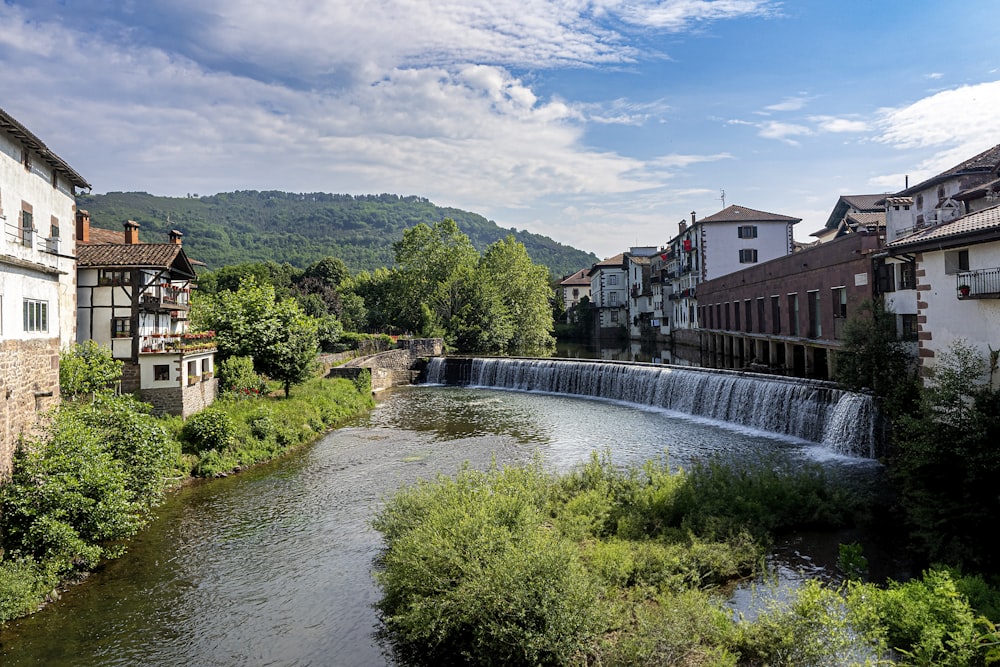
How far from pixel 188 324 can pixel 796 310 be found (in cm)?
3257

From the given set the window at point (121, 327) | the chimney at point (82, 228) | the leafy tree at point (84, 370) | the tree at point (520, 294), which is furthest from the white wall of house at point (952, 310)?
the tree at point (520, 294)

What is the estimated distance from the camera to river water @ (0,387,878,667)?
9453 millimetres

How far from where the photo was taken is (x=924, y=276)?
1331 centimetres

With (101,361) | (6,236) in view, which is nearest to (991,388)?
(6,236)

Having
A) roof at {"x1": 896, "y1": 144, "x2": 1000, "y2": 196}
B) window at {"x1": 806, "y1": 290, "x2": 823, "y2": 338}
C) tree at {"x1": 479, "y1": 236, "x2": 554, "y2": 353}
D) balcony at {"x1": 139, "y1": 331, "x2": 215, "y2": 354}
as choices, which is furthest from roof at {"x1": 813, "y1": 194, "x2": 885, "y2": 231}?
balcony at {"x1": 139, "y1": 331, "x2": 215, "y2": 354}

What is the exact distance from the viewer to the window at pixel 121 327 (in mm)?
22094

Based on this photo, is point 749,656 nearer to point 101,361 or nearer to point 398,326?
point 101,361

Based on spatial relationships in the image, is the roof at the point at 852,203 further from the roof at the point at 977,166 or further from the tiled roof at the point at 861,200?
the roof at the point at 977,166

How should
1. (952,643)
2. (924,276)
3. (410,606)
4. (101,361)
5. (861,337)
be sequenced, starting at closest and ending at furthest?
1. (952,643)
2. (410,606)
3. (924,276)
4. (861,337)
5. (101,361)

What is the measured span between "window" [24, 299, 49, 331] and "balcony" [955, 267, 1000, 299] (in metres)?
20.6

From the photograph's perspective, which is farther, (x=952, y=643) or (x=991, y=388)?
(x=991, y=388)

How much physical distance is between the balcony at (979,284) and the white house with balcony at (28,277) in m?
19.6

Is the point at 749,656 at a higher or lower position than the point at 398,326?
lower

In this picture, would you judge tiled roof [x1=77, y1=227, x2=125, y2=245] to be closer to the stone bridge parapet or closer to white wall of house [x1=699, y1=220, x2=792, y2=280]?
the stone bridge parapet
